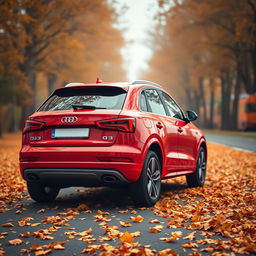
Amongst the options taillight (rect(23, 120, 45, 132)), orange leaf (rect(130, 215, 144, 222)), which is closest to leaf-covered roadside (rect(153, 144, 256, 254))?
orange leaf (rect(130, 215, 144, 222))

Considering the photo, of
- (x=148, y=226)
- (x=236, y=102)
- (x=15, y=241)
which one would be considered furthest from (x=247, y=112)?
(x=15, y=241)

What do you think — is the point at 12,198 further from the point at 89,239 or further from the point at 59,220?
the point at 89,239

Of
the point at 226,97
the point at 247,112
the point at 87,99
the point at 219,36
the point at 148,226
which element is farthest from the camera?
the point at 226,97

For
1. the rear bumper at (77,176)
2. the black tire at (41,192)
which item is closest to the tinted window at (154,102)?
the rear bumper at (77,176)

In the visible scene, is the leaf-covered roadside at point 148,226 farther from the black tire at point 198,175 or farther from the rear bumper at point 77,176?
the black tire at point 198,175

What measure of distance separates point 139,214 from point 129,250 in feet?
6.25

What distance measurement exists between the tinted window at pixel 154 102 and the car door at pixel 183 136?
11.3 inches

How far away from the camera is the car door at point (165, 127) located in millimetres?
7383

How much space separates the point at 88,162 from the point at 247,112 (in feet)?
117

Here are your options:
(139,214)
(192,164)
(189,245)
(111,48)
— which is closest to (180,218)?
(139,214)

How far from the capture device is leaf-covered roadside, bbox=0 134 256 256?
475 cm

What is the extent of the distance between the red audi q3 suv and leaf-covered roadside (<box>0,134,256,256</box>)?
0.46m

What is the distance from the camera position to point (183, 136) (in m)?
8.55

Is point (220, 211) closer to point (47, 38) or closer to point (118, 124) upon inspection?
point (118, 124)
